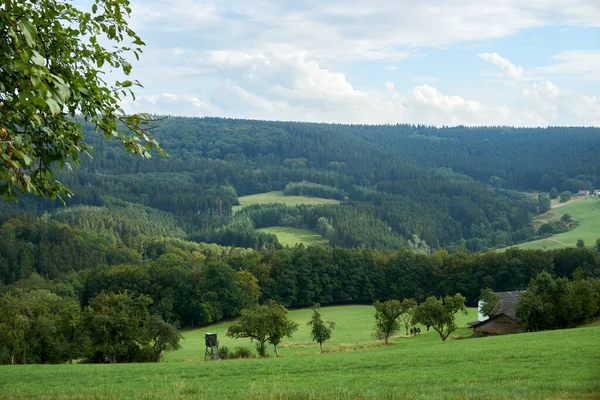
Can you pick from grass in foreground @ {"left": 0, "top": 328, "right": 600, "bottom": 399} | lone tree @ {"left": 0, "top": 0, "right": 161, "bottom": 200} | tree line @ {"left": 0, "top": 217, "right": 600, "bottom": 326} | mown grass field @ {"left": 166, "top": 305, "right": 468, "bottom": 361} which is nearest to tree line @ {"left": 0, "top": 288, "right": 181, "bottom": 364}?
mown grass field @ {"left": 166, "top": 305, "right": 468, "bottom": 361}

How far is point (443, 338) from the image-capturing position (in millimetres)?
54094

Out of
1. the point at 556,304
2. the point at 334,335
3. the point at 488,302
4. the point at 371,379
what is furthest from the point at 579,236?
the point at 371,379

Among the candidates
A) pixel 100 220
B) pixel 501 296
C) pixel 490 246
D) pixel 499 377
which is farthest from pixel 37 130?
pixel 490 246

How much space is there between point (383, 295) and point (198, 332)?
106 feet

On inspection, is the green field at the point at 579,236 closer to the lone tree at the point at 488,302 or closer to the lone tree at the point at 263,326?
the lone tree at the point at 488,302

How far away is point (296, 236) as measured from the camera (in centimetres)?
17925

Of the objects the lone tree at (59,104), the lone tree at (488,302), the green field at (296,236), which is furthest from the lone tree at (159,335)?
the green field at (296,236)

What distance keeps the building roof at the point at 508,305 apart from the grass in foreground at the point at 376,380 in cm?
2745

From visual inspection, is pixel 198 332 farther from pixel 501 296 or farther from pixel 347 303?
pixel 501 296

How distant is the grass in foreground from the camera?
14.4 metres

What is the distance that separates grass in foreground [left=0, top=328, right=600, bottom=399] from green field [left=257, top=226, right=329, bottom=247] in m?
134

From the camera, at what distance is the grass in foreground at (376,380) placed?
14.4 m

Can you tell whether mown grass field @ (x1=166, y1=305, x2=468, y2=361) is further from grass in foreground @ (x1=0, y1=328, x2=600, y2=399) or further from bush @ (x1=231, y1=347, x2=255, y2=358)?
grass in foreground @ (x1=0, y1=328, x2=600, y2=399)

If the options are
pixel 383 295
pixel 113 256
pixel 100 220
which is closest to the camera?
Answer: pixel 383 295
